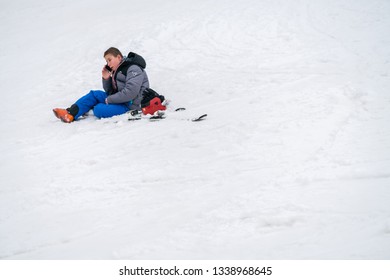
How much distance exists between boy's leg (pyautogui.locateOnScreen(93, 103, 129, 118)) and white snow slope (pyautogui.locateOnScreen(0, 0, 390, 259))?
0.15 metres

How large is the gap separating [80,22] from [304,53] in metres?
8.21

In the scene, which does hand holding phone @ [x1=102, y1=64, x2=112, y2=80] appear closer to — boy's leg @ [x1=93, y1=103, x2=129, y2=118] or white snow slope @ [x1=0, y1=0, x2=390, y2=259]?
boy's leg @ [x1=93, y1=103, x2=129, y2=118]

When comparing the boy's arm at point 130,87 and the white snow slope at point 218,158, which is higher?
the boy's arm at point 130,87

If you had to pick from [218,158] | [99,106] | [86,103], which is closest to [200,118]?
[218,158]

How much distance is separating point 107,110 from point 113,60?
78 cm

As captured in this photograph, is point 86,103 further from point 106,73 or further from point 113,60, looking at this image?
point 113,60

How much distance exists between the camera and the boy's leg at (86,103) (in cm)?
573

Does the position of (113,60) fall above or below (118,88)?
above

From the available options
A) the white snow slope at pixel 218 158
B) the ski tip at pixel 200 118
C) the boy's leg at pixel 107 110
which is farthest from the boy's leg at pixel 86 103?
the ski tip at pixel 200 118

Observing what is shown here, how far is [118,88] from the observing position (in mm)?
5777

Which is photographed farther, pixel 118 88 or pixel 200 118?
pixel 118 88

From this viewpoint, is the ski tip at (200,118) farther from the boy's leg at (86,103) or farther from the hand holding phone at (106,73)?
the boy's leg at (86,103)

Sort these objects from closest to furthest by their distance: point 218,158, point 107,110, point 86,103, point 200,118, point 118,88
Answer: point 218,158
point 200,118
point 107,110
point 118,88
point 86,103

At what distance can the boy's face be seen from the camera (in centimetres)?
558
